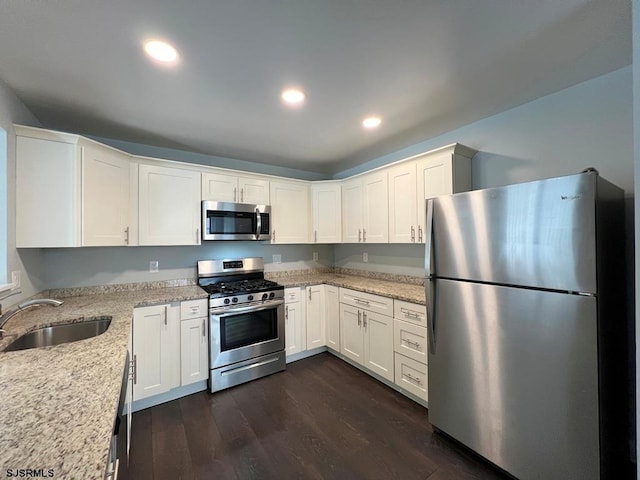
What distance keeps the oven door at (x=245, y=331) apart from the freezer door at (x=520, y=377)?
1689 mm

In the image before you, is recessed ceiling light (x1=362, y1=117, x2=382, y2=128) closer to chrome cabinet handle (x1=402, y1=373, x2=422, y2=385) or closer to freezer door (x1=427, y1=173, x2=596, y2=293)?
freezer door (x1=427, y1=173, x2=596, y2=293)

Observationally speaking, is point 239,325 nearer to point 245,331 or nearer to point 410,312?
point 245,331

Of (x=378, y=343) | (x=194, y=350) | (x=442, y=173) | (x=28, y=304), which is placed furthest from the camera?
(x=378, y=343)

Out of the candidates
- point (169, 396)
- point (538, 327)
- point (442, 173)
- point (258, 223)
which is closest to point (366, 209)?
point (442, 173)

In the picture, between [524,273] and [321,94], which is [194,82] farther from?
[524,273]

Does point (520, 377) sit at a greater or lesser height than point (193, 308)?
lesser

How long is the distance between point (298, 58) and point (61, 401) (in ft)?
6.12

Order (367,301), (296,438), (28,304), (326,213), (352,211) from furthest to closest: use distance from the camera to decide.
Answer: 1. (326,213)
2. (352,211)
3. (367,301)
4. (296,438)
5. (28,304)

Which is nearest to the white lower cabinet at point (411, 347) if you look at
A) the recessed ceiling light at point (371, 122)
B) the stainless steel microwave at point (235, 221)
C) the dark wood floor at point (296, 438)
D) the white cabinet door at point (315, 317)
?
the dark wood floor at point (296, 438)

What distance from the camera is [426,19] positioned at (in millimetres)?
1273

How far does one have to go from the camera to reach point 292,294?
3.09 metres

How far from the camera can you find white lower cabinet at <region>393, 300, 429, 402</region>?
7.12 ft

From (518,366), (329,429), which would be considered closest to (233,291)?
(329,429)

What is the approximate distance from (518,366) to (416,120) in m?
2.02
